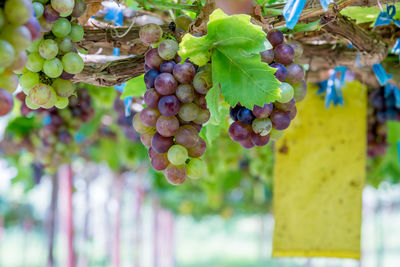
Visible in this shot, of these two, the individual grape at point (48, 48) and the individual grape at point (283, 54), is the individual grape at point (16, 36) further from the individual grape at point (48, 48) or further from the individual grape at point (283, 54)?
the individual grape at point (283, 54)

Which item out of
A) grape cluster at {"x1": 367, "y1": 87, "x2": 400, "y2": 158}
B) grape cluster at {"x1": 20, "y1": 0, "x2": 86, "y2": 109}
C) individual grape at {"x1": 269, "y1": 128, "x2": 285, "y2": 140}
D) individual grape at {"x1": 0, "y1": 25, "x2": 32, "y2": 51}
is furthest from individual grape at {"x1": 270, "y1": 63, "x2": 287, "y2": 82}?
grape cluster at {"x1": 367, "y1": 87, "x2": 400, "y2": 158}

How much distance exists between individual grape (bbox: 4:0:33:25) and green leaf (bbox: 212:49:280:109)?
1.32 ft

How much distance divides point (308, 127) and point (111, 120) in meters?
2.16

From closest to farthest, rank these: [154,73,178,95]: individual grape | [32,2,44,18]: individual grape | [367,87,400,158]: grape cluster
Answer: [32,2,44,18]: individual grape → [154,73,178,95]: individual grape → [367,87,400,158]: grape cluster

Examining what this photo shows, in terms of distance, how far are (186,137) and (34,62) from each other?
0.34 metres

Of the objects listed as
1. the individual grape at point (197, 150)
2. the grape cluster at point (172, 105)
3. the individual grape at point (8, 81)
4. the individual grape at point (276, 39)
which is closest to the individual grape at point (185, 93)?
the grape cluster at point (172, 105)

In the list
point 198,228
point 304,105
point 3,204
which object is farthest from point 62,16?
point 198,228

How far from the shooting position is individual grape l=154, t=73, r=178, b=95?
35.7 inches

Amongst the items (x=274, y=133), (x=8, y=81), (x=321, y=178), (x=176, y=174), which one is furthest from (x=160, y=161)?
(x=321, y=178)

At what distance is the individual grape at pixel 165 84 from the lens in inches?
35.7

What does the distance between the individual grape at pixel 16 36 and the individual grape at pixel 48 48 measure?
→ 0.71 ft

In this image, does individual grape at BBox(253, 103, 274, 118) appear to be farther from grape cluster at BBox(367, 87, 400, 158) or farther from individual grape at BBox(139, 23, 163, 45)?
grape cluster at BBox(367, 87, 400, 158)

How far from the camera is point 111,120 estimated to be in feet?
12.8

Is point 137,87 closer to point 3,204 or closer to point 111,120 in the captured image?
point 111,120
